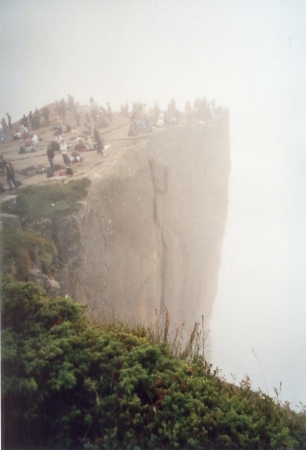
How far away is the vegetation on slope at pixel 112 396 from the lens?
12.5 feet

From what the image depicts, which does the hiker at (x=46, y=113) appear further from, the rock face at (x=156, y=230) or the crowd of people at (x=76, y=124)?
the rock face at (x=156, y=230)

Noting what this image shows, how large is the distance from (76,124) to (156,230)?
5.68 ft

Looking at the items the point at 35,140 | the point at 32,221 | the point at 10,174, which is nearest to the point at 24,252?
the point at 32,221

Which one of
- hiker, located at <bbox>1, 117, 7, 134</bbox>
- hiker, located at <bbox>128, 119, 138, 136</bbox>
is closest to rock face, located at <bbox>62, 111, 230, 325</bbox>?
hiker, located at <bbox>128, 119, 138, 136</bbox>

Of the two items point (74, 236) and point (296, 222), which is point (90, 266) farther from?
point (296, 222)

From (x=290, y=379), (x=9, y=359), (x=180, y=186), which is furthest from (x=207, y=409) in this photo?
(x=180, y=186)

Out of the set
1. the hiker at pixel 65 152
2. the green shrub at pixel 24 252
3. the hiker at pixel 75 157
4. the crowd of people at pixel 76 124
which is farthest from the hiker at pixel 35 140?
the green shrub at pixel 24 252

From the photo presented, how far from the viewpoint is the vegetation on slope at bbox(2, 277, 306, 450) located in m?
3.80

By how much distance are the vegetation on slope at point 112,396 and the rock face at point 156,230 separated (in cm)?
50

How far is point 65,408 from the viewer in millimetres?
4141

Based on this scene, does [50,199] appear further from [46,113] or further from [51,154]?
[46,113]

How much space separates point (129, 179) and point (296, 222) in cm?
209

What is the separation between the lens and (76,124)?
210 inches

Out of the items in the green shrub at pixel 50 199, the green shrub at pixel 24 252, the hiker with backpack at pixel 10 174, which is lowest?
the green shrub at pixel 24 252
